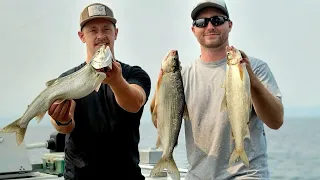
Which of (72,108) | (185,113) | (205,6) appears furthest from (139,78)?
(205,6)

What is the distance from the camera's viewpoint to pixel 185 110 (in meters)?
4.71

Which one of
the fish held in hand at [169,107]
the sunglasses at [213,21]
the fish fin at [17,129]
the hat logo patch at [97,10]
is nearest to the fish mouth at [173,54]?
the fish held in hand at [169,107]

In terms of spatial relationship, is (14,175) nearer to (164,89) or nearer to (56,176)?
(56,176)

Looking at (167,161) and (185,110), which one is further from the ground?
(185,110)

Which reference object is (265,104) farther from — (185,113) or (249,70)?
(185,113)

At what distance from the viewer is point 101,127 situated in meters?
4.77

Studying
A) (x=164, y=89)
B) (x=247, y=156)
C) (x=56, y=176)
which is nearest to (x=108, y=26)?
(x=164, y=89)

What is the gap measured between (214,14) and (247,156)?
4.18 ft

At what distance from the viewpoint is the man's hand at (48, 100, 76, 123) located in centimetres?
457

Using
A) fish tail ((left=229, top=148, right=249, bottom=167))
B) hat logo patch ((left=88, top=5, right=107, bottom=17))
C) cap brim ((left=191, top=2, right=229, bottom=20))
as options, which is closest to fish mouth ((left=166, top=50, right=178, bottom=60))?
cap brim ((left=191, top=2, right=229, bottom=20))

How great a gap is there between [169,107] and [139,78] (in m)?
0.57

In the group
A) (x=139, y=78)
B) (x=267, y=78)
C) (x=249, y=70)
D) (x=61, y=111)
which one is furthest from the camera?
(x=139, y=78)

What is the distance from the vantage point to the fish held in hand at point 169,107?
14.6 ft

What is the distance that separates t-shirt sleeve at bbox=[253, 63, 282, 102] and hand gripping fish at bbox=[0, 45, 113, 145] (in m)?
1.33
